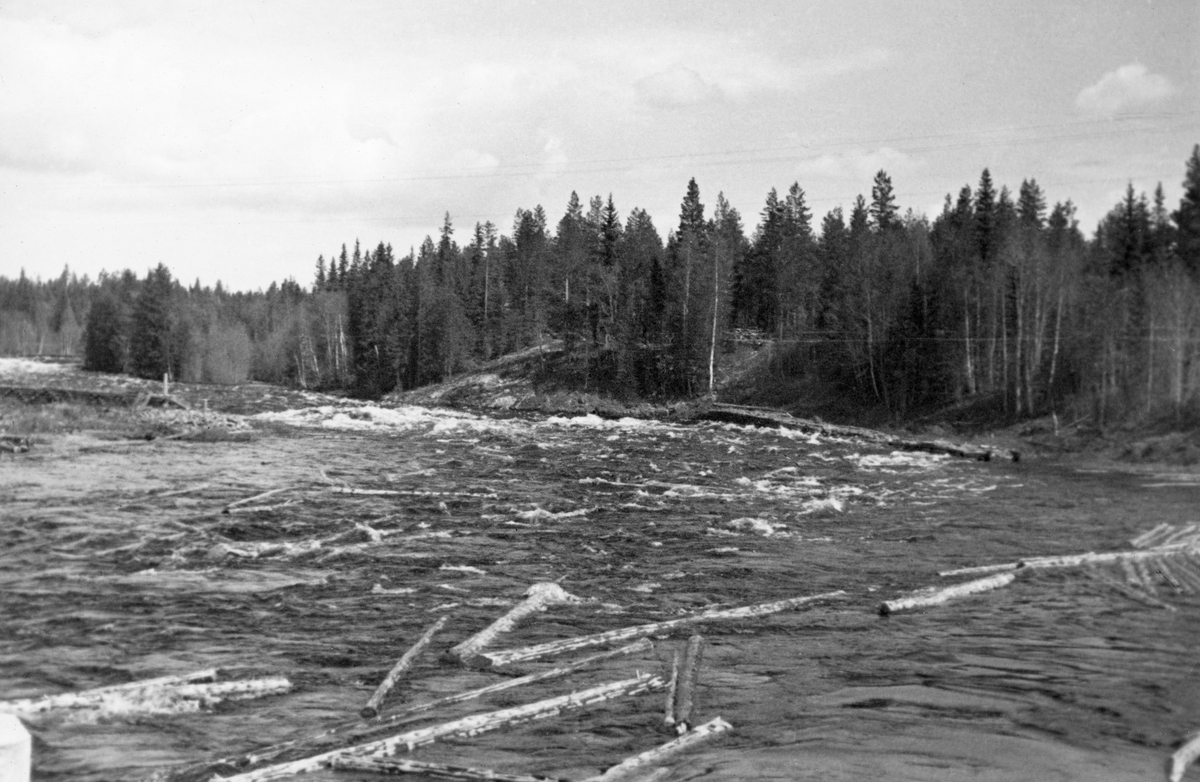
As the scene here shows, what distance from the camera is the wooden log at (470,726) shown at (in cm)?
698

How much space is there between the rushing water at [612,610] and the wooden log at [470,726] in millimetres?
172

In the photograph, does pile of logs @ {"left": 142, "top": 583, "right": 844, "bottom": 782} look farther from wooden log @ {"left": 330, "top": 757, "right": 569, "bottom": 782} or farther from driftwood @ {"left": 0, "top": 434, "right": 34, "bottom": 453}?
driftwood @ {"left": 0, "top": 434, "right": 34, "bottom": 453}

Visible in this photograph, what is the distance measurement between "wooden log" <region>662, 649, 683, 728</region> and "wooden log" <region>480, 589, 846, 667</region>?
88cm

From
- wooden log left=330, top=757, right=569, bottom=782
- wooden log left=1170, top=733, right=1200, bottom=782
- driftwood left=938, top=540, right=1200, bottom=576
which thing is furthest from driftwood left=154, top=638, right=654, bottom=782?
driftwood left=938, top=540, right=1200, bottom=576

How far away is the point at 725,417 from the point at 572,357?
2827 centimetres

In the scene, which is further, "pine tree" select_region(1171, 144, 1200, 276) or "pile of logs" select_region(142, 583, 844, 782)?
"pine tree" select_region(1171, 144, 1200, 276)

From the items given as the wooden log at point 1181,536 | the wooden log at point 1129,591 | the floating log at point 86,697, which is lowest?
the wooden log at point 1129,591

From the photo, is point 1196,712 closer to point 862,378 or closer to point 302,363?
point 862,378

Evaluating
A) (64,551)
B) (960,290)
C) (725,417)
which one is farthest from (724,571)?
(960,290)

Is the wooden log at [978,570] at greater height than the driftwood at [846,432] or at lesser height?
lesser

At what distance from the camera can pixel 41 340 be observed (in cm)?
18112

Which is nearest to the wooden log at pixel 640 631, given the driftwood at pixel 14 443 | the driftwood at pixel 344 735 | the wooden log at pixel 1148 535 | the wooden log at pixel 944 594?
the driftwood at pixel 344 735

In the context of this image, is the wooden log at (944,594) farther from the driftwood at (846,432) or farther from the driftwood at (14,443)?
the driftwood at (14,443)

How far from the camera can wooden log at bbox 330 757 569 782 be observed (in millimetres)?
A: 6703
